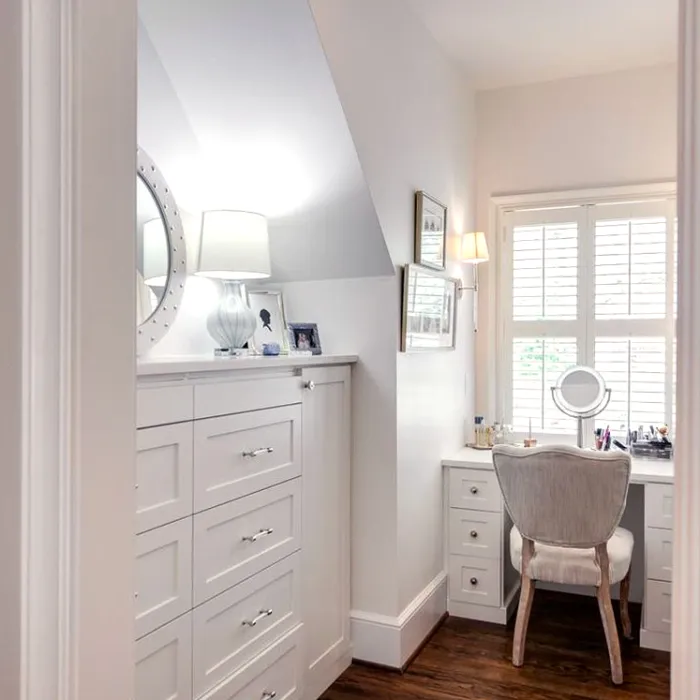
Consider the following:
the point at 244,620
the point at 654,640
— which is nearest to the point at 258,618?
the point at 244,620

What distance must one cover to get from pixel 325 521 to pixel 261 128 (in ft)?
4.73

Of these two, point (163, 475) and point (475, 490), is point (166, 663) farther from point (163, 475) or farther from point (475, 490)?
point (475, 490)

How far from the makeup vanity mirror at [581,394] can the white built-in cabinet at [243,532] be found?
129cm

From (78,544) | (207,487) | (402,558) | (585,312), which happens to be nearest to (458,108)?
(585,312)

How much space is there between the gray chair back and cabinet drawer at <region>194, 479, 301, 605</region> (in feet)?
3.06

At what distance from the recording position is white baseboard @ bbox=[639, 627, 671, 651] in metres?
2.85

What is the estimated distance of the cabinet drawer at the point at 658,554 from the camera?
2838 millimetres

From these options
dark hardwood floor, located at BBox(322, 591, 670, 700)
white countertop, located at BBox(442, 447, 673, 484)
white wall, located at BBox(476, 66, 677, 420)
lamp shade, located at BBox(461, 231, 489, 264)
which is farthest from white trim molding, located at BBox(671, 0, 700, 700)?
white wall, located at BBox(476, 66, 677, 420)

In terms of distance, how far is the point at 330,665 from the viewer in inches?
101

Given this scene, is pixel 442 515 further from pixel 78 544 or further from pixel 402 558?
pixel 78 544

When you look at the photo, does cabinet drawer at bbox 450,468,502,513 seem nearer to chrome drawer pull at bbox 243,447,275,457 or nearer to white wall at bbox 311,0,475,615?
white wall at bbox 311,0,475,615

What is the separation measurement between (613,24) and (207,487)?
264 centimetres

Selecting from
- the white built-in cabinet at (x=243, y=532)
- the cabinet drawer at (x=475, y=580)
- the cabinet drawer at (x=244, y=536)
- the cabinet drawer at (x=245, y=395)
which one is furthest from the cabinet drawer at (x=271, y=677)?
the cabinet drawer at (x=475, y=580)

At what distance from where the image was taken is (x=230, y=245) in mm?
2312
